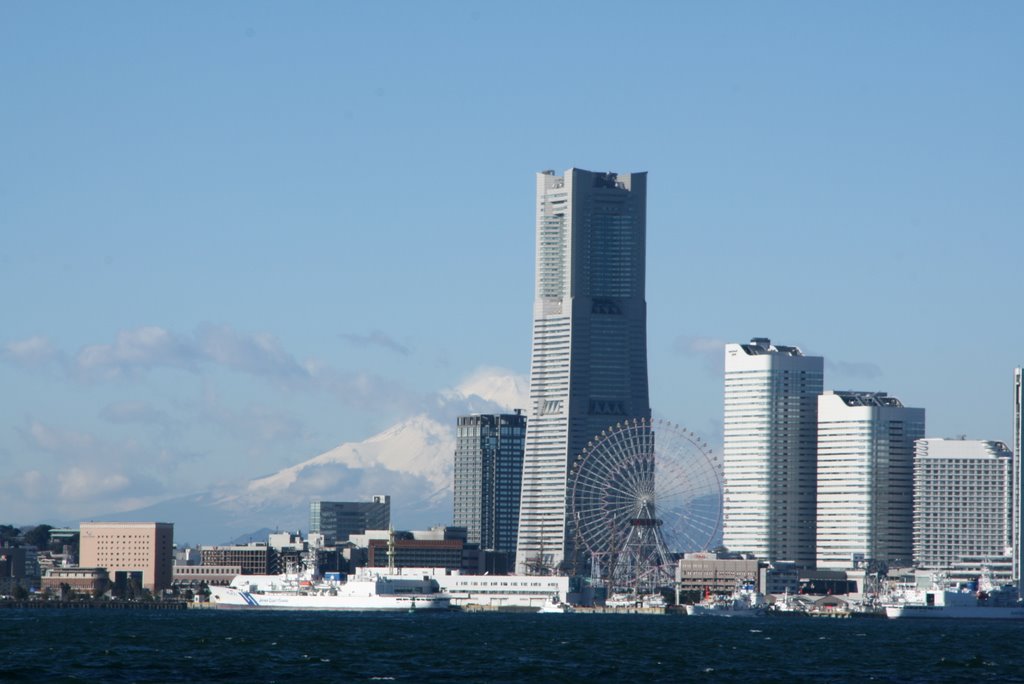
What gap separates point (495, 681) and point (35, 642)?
189 ft

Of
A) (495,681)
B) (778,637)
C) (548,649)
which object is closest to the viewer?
(495,681)

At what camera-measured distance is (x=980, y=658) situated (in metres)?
146

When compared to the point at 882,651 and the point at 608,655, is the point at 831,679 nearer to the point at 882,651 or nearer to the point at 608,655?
the point at 608,655

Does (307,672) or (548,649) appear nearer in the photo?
(307,672)

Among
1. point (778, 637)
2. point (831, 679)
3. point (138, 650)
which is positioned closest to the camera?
point (831, 679)

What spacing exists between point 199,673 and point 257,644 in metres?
40.3

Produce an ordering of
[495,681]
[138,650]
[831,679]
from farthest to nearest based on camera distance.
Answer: [138,650], [831,679], [495,681]

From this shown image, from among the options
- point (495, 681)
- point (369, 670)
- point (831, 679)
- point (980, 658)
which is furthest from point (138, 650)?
point (980, 658)

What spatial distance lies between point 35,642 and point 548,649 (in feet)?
129

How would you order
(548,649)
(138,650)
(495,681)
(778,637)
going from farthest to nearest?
(778,637) < (548,649) < (138,650) < (495,681)

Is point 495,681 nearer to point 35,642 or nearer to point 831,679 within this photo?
point 831,679

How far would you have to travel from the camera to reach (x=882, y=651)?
160875 mm

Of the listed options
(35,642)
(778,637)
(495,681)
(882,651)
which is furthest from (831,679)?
(778,637)

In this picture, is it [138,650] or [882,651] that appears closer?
[138,650]
